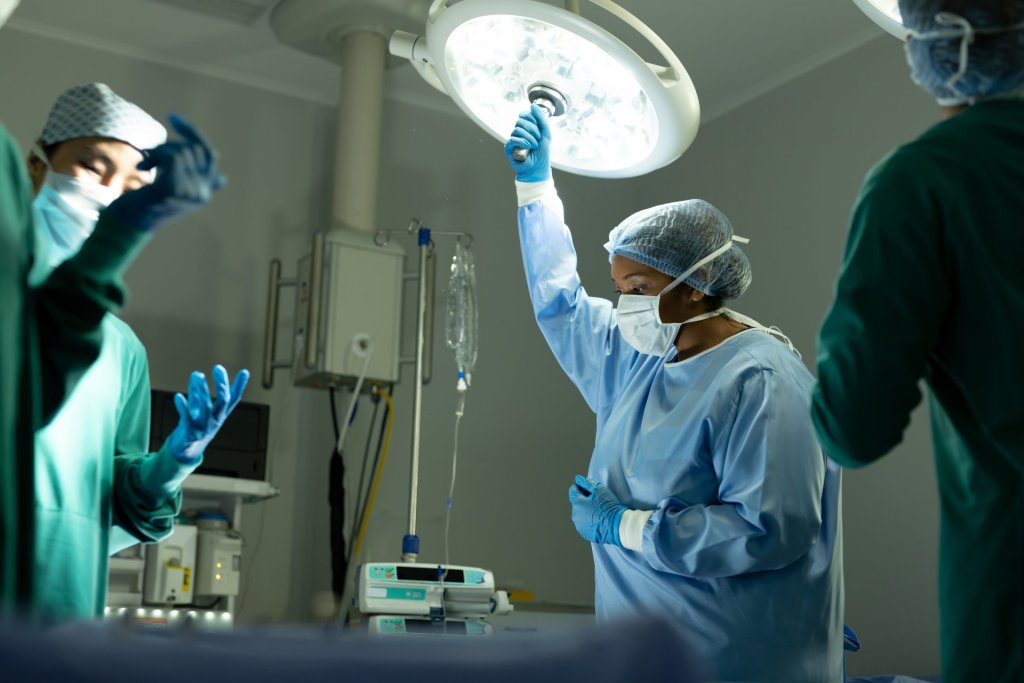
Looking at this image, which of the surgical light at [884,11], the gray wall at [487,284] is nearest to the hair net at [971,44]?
the surgical light at [884,11]

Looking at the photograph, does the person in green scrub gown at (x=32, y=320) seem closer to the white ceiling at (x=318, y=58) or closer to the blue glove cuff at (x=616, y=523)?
the blue glove cuff at (x=616, y=523)

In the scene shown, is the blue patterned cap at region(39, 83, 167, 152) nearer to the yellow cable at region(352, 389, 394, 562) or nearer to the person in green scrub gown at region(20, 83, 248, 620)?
the person in green scrub gown at region(20, 83, 248, 620)

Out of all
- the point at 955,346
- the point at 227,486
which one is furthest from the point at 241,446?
the point at 955,346

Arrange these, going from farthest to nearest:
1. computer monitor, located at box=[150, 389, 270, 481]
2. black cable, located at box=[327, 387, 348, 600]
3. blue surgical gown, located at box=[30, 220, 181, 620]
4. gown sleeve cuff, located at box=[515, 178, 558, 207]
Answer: black cable, located at box=[327, 387, 348, 600]
computer monitor, located at box=[150, 389, 270, 481]
gown sleeve cuff, located at box=[515, 178, 558, 207]
blue surgical gown, located at box=[30, 220, 181, 620]

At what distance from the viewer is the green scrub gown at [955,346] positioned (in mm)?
1216

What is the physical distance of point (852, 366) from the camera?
127 centimetres

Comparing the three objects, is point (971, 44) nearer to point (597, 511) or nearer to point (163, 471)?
point (597, 511)

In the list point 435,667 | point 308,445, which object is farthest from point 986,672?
point 308,445

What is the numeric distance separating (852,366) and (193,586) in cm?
287

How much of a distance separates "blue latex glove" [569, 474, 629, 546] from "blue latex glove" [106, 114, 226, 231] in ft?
3.52

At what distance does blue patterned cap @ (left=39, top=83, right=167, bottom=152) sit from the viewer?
1.67 m

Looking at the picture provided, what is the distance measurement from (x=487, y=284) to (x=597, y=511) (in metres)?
2.80

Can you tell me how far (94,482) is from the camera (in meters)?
1.66

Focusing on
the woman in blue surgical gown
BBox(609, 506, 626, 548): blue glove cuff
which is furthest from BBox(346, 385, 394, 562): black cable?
BBox(609, 506, 626, 548): blue glove cuff
